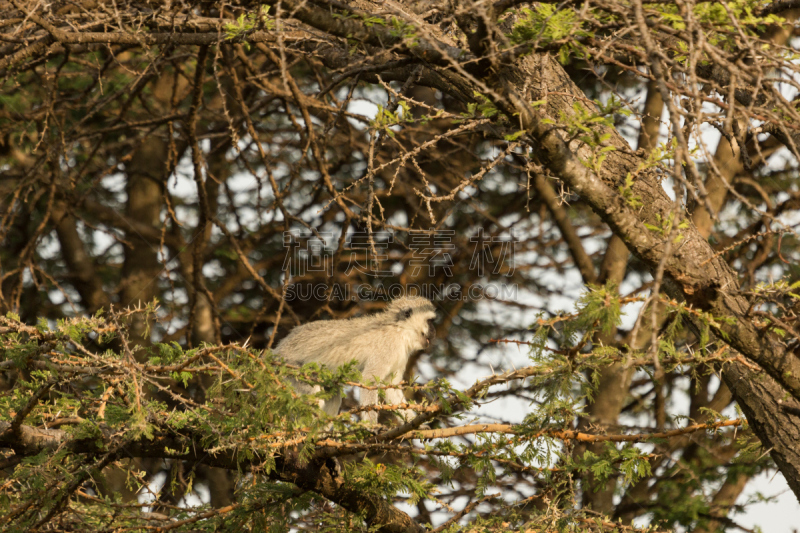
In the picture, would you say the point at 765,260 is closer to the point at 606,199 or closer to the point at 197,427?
the point at 606,199

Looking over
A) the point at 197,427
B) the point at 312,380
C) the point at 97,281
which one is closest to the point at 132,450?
the point at 197,427

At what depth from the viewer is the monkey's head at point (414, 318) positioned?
17.6 feet

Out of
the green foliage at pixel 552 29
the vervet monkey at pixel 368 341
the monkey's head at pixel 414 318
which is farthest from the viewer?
the monkey's head at pixel 414 318

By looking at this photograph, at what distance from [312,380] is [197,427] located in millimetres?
511

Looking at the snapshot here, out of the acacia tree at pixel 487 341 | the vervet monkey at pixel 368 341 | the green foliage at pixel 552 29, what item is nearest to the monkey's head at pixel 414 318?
the vervet monkey at pixel 368 341

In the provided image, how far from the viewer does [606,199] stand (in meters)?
2.40

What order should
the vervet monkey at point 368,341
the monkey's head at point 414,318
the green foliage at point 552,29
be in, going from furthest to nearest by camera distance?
the monkey's head at point 414,318 < the vervet monkey at point 368,341 < the green foliage at point 552,29

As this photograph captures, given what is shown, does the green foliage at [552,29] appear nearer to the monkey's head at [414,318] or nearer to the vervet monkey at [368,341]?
the vervet monkey at [368,341]

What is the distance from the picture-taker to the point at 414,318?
5391mm

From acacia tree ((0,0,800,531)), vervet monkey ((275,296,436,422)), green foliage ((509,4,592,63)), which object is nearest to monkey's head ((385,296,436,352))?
vervet monkey ((275,296,436,422))

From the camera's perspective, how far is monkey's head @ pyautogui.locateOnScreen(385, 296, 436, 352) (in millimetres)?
5352

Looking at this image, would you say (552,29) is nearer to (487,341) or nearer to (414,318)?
(487,341)

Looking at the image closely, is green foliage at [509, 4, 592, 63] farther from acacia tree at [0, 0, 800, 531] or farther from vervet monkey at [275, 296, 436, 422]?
vervet monkey at [275, 296, 436, 422]

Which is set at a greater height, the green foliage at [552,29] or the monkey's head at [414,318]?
the green foliage at [552,29]
